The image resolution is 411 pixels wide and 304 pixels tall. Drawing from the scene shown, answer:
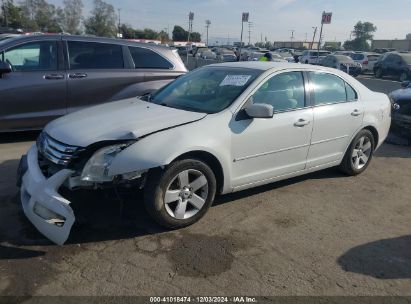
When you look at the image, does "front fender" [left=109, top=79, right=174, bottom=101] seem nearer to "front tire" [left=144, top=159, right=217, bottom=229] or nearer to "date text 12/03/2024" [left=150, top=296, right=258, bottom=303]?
"front tire" [left=144, top=159, right=217, bottom=229]

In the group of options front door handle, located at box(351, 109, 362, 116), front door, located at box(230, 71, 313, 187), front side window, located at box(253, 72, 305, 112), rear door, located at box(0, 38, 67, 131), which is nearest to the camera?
front door, located at box(230, 71, 313, 187)

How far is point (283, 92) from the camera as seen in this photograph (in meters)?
4.58

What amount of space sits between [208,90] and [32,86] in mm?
3186

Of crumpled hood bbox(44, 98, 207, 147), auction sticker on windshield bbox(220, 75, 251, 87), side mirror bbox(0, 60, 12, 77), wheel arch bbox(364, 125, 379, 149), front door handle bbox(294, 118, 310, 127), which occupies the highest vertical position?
auction sticker on windshield bbox(220, 75, 251, 87)

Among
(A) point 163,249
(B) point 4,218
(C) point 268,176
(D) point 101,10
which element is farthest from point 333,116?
(D) point 101,10

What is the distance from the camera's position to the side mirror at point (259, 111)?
4.00 m

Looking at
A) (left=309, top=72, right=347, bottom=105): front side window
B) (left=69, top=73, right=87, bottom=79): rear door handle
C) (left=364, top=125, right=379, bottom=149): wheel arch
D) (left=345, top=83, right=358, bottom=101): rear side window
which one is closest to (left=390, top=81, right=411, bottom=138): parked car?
(left=364, top=125, right=379, bottom=149): wheel arch

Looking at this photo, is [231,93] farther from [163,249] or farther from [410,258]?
[410,258]

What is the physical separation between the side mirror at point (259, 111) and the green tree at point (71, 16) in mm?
71088

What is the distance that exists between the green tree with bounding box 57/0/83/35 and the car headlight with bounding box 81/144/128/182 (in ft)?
234

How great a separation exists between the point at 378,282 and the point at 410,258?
22.9 inches

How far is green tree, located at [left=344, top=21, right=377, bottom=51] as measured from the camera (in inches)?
3780

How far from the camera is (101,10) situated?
7575cm

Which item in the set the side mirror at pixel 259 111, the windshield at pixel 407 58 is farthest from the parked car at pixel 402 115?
the windshield at pixel 407 58
